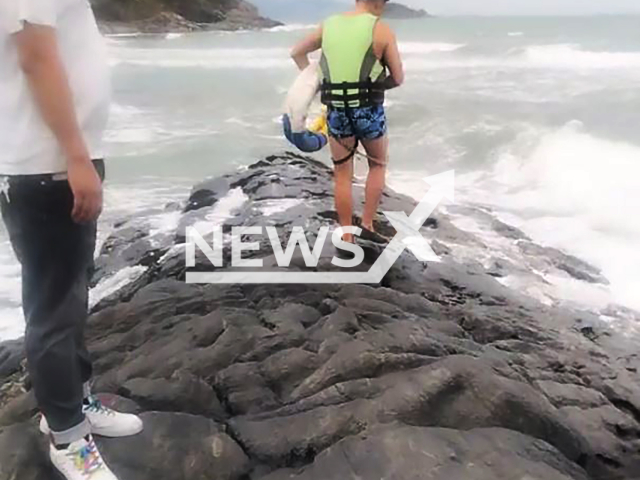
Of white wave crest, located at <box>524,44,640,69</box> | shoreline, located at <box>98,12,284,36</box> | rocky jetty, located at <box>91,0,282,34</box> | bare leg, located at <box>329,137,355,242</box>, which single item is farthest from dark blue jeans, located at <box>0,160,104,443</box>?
rocky jetty, located at <box>91,0,282,34</box>

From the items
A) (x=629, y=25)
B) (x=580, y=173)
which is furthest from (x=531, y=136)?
(x=629, y=25)

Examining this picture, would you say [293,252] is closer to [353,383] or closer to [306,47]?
[306,47]

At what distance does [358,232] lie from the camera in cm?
533

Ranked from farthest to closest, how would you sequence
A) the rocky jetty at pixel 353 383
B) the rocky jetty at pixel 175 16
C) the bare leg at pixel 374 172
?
the rocky jetty at pixel 175 16, the bare leg at pixel 374 172, the rocky jetty at pixel 353 383

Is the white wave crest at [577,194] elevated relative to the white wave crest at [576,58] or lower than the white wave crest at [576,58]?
elevated

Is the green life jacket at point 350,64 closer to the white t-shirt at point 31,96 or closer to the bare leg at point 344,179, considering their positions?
the bare leg at point 344,179

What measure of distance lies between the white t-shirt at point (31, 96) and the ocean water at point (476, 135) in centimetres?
330

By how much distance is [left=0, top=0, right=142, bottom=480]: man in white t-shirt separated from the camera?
7.05ft

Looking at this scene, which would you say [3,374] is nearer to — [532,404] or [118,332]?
[118,332]

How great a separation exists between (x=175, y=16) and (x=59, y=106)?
60948 millimetres

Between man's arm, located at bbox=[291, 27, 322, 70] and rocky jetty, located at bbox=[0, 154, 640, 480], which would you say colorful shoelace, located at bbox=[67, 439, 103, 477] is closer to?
rocky jetty, located at bbox=[0, 154, 640, 480]

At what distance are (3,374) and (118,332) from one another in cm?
61

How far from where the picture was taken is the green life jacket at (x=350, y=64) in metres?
4.69

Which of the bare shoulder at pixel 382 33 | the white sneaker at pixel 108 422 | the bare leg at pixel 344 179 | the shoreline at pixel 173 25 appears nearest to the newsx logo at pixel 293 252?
the bare leg at pixel 344 179
